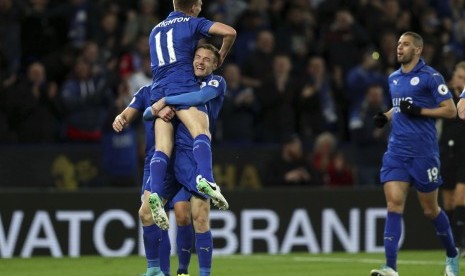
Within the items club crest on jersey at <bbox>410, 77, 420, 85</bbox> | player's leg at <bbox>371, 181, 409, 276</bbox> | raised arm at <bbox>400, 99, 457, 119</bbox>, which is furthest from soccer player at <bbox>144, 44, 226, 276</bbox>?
club crest on jersey at <bbox>410, 77, 420, 85</bbox>

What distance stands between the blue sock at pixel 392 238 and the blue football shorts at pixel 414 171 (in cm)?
43

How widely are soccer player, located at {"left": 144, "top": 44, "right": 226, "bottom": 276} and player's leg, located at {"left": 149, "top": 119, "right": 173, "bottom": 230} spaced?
8 cm

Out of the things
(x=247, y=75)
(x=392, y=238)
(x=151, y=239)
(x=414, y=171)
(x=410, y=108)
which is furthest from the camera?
(x=247, y=75)

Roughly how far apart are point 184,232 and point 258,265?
11.7 feet

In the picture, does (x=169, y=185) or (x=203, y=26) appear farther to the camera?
(x=169, y=185)

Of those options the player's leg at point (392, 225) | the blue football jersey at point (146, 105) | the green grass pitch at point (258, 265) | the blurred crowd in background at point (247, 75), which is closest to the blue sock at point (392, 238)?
the player's leg at point (392, 225)

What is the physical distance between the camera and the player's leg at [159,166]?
11.4m

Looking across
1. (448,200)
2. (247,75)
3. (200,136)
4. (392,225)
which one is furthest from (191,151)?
(247,75)

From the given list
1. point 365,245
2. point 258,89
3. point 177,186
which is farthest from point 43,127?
point 177,186

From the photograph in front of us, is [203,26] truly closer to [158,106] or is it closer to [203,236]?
[158,106]

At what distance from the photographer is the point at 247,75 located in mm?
20594

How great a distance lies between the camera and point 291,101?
67.2 feet

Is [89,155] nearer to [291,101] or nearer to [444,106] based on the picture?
[291,101]

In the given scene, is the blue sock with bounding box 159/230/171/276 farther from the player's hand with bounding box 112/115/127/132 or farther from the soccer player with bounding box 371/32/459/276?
the soccer player with bounding box 371/32/459/276
